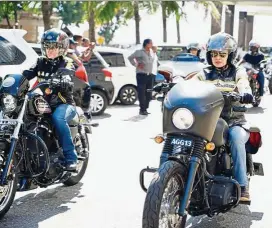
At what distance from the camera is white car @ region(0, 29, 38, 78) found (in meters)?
9.69

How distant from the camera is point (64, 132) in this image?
18.5 feet

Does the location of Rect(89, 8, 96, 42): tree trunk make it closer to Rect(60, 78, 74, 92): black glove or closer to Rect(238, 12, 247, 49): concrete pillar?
Rect(238, 12, 247, 49): concrete pillar

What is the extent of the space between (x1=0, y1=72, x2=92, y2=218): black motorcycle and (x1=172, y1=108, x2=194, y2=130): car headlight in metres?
1.52

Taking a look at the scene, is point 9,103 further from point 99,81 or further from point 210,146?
point 99,81

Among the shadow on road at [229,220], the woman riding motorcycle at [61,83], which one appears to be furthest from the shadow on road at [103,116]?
the shadow on road at [229,220]

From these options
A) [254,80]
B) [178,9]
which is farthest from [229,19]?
[254,80]

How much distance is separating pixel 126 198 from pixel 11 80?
1748mm

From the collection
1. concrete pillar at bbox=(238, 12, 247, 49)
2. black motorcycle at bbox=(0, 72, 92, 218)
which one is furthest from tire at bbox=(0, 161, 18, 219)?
concrete pillar at bbox=(238, 12, 247, 49)

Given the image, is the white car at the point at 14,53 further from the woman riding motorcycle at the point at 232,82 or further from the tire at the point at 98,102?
the woman riding motorcycle at the point at 232,82

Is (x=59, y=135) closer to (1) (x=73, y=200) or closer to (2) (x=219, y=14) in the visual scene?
(1) (x=73, y=200)

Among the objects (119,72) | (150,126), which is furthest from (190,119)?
(119,72)

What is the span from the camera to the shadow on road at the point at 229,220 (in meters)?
5.11

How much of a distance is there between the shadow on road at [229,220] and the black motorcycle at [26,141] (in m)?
1.40

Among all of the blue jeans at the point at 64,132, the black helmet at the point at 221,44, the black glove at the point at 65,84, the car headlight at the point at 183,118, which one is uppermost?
the black helmet at the point at 221,44
